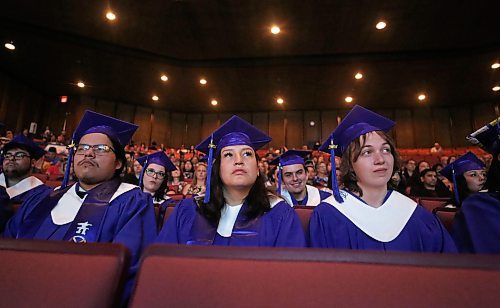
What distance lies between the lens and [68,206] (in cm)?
194

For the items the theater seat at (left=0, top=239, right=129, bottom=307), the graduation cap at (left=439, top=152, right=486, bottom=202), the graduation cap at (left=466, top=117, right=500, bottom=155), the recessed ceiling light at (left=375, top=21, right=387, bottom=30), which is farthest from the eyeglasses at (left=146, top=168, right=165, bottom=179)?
the recessed ceiling light at (left=375, top=21, right=387, bottom=30)

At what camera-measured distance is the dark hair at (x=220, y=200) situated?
179cm

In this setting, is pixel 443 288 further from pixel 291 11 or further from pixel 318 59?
pixel 318 59

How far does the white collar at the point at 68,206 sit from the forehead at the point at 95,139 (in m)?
0.40

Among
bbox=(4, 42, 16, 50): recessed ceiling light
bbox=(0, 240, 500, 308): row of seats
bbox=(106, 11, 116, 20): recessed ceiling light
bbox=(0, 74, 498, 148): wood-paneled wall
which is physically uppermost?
bbox=(106, 11, 116, 20): recessed ceiling light

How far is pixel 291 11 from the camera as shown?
7.28 metres

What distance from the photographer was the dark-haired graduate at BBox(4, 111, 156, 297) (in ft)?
5.75

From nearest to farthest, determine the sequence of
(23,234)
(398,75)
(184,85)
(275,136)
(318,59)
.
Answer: (23,234) → (318,59) → (398,75) → (184,85) → (275,136)

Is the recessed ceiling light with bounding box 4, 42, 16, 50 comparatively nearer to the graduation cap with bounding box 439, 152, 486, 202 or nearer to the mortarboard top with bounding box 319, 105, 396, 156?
the mortarboard top with bounding box 319, 105, 396, 156

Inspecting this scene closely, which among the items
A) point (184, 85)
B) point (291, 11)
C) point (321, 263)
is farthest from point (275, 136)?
point (321, 263)

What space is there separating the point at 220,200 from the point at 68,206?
1198 millimetres

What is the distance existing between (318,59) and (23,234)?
32.8 feet

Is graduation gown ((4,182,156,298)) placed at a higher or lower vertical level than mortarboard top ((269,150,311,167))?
lower

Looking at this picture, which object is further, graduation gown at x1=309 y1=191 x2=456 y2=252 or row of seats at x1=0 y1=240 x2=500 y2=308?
graduation gown at x1=309 y1=191 x2=456 y2=252
